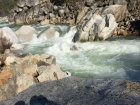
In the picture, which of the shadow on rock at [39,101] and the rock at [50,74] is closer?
the shadow on rock at [39,101]

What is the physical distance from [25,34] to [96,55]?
10027 mm

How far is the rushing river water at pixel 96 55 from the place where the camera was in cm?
1631

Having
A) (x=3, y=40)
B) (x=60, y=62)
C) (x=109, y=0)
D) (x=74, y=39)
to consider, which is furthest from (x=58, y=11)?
(x=60, y=62)

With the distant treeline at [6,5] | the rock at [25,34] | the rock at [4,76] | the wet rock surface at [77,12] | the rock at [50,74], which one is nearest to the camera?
the rock at [4,76]

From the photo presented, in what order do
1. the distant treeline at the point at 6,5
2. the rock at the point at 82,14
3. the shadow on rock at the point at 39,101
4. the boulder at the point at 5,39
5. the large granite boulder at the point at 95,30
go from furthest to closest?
the distant treeline at the point at 6,5
the rock at the point at 82,14
the large granite boulder at the point at 95,30
the boulder at the point at 5,39
the shadow on rock at the point at 39,101

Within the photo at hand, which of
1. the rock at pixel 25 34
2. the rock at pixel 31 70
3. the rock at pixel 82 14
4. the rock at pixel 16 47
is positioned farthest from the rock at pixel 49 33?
the rock at pixel 31 70

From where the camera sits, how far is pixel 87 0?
1384 inches

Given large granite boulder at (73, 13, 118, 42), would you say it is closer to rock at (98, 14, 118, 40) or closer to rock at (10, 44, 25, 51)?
rock at (98, 14, 118, 40)

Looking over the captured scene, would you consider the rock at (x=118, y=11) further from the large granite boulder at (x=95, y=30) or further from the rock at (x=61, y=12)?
the rock at (x=61, y=12)

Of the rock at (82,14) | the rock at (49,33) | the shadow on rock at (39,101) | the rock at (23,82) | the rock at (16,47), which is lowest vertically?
the rock at (16,47)

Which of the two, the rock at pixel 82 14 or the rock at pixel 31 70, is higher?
the rock at pixel 82 14

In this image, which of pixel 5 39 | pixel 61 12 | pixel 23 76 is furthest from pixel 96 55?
pixel 61 12

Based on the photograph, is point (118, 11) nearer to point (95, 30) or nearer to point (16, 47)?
point (95, 30)

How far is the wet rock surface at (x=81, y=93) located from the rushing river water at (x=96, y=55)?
625 centimetres
